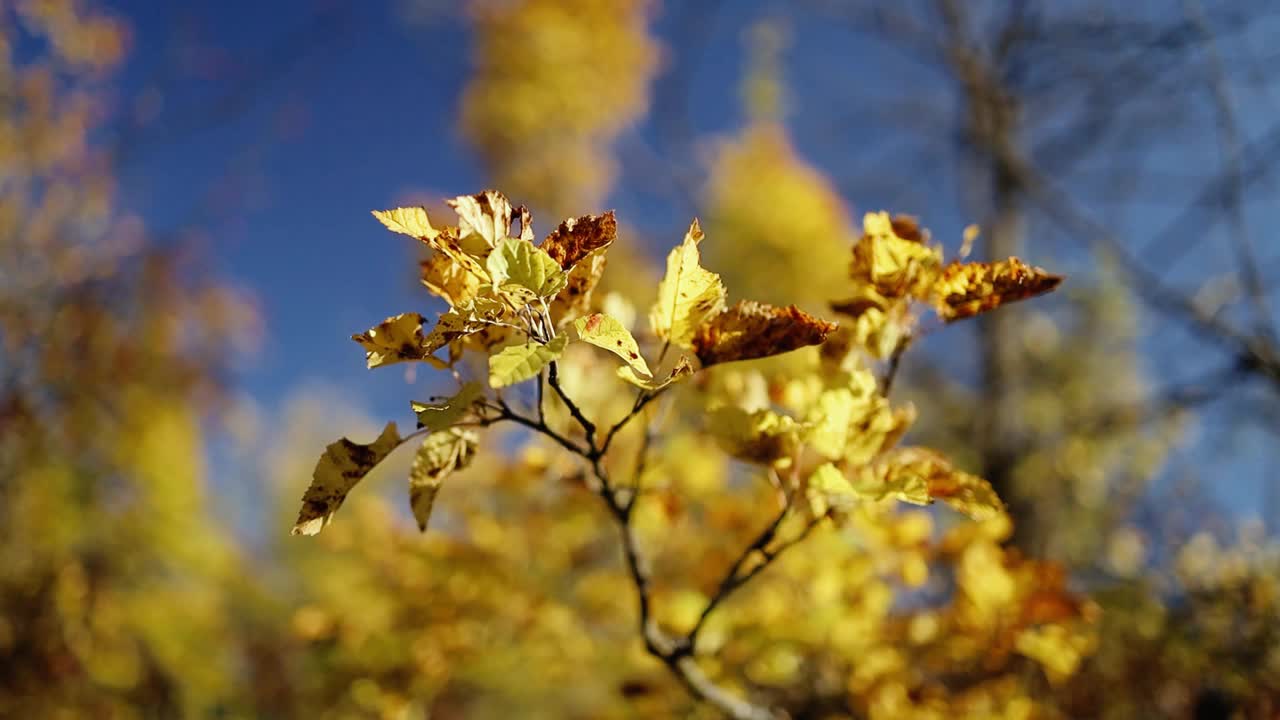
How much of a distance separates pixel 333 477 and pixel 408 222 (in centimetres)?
19

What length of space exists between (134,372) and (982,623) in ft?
14.1

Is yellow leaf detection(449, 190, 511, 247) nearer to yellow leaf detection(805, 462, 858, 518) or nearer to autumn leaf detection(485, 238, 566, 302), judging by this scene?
autumn leaf detection(485, 238, 566, 302)

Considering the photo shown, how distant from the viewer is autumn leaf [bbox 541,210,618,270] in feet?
1.61

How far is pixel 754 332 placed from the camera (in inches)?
19.9

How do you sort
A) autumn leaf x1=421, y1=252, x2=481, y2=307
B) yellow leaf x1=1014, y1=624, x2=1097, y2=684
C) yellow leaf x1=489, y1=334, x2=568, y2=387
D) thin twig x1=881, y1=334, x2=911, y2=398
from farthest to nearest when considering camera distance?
yellow leaf x1=1014, y1=624, x2=1097, y2=684 → thin twig x1=881, y1=334, x2=911, y2=398 → autumn leaf x1=421, y1=252, x2=481, y2=307 → yellow leaf x1=489, y1=334, x2=568, y2=387

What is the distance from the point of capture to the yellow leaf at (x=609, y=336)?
0.45m

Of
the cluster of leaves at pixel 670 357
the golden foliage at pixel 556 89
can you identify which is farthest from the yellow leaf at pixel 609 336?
the golden foliage at pixel 556 89

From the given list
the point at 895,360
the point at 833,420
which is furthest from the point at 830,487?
the point at 895,360

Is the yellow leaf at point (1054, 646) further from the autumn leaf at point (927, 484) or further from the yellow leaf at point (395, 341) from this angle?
the yellow leaf at point (395, 341)

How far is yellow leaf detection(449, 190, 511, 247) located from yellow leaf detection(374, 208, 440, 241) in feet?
0.06

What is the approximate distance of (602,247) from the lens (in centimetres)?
50

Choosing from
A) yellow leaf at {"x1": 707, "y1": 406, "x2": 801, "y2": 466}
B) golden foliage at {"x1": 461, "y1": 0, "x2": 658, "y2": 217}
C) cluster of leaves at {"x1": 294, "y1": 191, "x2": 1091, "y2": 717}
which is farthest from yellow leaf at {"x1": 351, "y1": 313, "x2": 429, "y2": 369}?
golden foliage at {"x1": 461, "y1": 0, "x2": 658, "y2": 217}

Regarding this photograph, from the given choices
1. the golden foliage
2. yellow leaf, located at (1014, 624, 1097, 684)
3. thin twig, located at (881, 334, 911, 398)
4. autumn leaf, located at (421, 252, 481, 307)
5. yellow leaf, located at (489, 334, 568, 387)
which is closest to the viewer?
yellow leaf, located at (489, 334, 568, 387)

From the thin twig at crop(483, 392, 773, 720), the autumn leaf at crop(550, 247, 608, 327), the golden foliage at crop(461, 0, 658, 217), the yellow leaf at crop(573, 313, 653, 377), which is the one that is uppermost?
the golden foliage at crop(461, 0, 658, 217)
